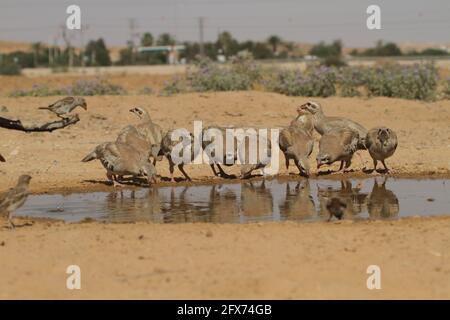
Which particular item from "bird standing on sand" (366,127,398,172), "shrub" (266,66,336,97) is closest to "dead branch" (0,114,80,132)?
"bird standing on sand" (366,127,398,172)

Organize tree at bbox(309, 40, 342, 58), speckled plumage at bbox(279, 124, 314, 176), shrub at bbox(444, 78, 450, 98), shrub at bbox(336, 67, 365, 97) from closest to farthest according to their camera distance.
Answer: speckled plumage at bbox(279, 124, 314, 176) → shrub at bbox(336, 67, 365, 97) → shrub at bbox(444, 78, 450, 98) → tree at bbox(309, 40, 342, 58)

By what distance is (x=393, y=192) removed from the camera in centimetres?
1630

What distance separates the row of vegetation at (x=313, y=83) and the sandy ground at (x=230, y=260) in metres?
18.6

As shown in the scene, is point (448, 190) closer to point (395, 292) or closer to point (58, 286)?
point (395, 292)

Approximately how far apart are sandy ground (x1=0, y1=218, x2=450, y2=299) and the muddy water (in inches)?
43.7

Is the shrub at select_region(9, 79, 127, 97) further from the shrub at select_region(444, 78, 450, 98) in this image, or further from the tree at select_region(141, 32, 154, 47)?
the tree at select_region(141, 32, 154, 47)

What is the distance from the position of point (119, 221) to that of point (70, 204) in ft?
6.94

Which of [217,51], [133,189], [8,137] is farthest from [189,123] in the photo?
[217,51]

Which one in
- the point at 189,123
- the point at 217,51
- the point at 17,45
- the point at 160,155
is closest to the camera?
the point at 160,155

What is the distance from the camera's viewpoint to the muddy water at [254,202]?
46.9 ft

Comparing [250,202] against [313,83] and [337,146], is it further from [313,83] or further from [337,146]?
[313,83]

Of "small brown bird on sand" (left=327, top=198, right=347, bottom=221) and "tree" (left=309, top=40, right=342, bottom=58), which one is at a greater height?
"tree" (left=309, top=40, right=342, bottom=58)

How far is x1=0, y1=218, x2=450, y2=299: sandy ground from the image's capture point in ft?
31.2

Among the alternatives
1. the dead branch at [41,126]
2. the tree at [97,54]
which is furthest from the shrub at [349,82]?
the tree at [97,54]
